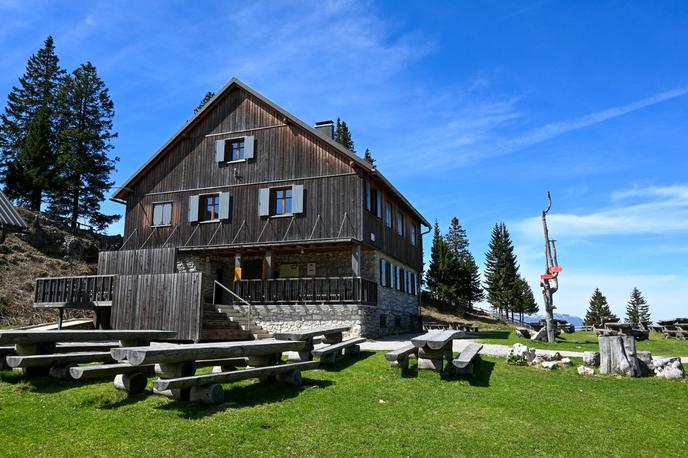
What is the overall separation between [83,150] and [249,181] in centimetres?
2142

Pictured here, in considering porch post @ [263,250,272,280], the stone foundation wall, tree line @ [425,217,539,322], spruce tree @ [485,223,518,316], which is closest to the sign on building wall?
porch post @ [263,250,272,280]

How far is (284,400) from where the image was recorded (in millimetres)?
7379

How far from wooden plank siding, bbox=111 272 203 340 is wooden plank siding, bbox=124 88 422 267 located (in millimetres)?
4905

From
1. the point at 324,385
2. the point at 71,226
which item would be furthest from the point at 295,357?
the point at 71,226

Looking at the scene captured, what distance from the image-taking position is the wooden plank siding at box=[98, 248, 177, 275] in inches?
803

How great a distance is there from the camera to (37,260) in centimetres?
2844

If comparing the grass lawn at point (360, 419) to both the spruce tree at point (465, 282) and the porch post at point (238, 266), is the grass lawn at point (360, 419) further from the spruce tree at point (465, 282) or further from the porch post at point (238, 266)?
the spruce tree at point (465, 282)

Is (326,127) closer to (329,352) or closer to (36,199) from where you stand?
(329,352)

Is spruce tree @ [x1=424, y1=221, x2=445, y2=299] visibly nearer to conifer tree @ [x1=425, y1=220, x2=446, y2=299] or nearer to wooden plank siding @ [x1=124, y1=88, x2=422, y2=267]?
conifer tree @ [x1=425, y1=220, x2=446, y2=299]

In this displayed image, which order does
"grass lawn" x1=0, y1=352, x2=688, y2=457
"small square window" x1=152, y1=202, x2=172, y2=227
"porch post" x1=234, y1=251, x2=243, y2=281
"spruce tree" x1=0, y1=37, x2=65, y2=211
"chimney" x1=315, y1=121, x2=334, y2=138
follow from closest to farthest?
"grass lawn" x1=0, y1=352, x2=688, y2=457 → "porch post" x1=234, y1=251, x2=243, y2=281 → "small square window" x1=152, y1=202, x2=172, y2=227 → "chimney" x1=315, y1=121, x2=334, y2=138 → "spruce tree" x1=0, y1=37, x2=65, y2=211

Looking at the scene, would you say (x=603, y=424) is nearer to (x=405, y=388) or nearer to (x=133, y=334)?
(x=405, y=388)

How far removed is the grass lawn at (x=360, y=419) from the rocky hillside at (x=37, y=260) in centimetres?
1659

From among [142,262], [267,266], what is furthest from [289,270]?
[142,262]

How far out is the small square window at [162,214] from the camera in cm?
2309
